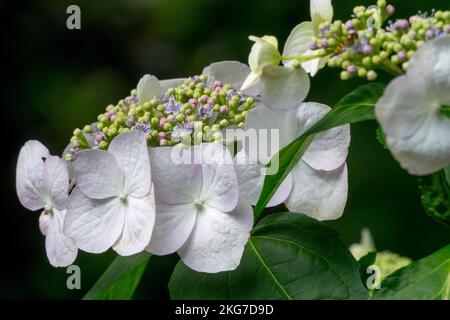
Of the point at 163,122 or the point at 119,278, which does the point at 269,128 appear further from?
the point at 119,278

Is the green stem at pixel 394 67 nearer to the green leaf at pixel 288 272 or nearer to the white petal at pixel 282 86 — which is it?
the white petal at pixel 282 86

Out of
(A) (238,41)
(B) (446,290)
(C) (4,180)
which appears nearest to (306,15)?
(A) (238,41)

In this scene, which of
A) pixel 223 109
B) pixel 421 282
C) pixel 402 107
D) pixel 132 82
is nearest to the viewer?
pixel 402 107

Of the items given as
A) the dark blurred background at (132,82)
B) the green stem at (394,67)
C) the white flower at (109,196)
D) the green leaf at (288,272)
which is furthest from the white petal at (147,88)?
the dark blurred background at (132,82)

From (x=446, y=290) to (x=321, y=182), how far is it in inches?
7.9

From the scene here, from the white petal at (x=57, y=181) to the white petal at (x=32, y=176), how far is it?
20 mm

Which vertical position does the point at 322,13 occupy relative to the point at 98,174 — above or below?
above

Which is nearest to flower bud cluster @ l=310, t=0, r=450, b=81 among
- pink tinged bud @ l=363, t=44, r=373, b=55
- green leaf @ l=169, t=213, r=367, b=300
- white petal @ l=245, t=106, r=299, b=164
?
pink tinged bud @ l=363, t=44, r=373, b=55

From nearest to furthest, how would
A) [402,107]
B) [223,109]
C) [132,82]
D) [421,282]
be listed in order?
[402,107]
[421,282]
[223,109]
[132,82]

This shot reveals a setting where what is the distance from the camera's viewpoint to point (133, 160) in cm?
80

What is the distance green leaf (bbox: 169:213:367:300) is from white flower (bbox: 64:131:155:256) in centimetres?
9

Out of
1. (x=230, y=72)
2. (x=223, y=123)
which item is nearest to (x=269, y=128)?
(x=223, y=123)

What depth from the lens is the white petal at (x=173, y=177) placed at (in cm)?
80

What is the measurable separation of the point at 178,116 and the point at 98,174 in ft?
0.35
